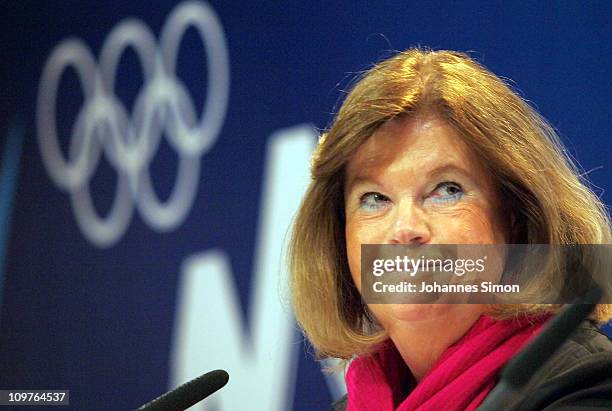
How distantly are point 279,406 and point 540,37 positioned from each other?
1195 mm

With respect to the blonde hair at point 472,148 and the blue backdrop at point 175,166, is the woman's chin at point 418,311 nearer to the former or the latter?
the blonde hair at point 472,148

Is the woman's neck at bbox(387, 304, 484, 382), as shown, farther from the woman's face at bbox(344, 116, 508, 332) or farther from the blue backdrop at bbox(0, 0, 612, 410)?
the blue backdrop at bbox(0, 0, 612, 410)

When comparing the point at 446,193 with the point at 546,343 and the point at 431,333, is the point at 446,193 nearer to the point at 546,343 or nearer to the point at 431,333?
the point at 431,333

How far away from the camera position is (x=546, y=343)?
664 mm

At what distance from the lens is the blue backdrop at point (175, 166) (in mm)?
2553

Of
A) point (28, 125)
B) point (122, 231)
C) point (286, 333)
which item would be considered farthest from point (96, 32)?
point (286, 333)

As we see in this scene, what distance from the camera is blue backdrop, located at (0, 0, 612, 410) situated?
2.55 metres

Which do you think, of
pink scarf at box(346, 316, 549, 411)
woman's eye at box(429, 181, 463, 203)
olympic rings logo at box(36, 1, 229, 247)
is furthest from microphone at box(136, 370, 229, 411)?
olympic rings logo at box(36, 1, 229, 247)

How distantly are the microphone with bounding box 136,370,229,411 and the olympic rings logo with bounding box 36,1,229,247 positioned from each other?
6.05 feet

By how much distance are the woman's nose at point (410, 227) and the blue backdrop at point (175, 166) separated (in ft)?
3.34

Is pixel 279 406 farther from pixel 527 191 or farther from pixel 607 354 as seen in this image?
pixel 607 354

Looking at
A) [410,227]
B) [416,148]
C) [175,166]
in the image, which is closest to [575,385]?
[410,227]

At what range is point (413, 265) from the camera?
47.8 inches

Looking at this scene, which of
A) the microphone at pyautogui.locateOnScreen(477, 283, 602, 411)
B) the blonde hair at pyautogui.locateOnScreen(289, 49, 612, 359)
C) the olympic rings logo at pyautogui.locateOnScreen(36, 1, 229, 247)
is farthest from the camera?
the olympic rings logo at pyautogui.locateOnScreen(36, 1, 229, 247)
